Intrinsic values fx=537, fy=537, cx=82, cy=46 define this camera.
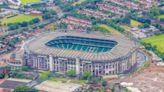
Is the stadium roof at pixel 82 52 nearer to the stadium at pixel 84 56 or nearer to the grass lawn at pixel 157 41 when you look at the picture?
the stadium at pixel 84 56

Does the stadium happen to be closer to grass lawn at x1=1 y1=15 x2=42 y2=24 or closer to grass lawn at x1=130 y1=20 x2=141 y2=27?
grass lawn at x1=130 y1=20 x2=141 y2=27

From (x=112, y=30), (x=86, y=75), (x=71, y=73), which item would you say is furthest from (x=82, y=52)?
(x=112, y=30)

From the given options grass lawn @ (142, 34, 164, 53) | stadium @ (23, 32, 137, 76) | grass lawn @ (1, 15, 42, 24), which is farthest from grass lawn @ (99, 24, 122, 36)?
grass lawn @ (1, 15, 42, 24)

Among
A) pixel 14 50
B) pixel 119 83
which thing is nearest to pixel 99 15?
pixel 14 50

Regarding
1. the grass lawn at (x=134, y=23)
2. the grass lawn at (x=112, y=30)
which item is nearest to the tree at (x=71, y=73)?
the grass lawn at (x=112, y=30)

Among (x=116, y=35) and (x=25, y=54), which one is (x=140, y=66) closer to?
(x=116, y=35)

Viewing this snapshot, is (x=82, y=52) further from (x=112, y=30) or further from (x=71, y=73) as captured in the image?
(x=112, y=30)
